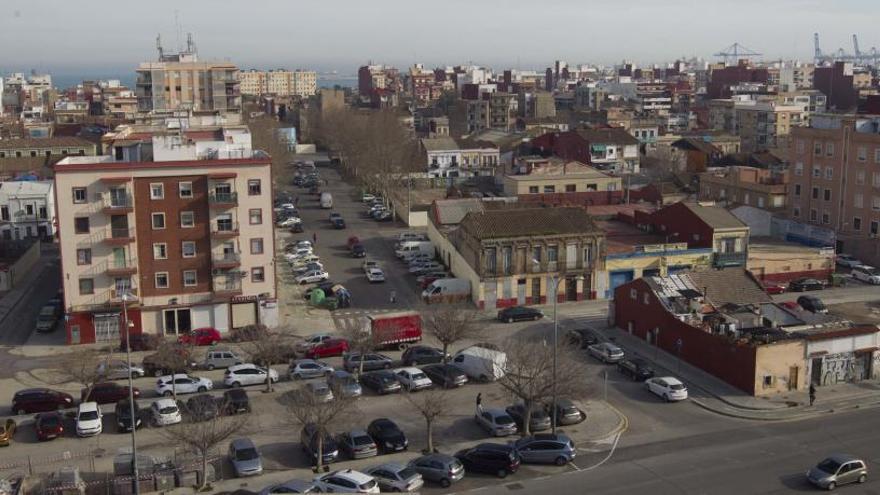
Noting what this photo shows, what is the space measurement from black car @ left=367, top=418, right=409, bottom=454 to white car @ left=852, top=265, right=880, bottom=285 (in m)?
34.0

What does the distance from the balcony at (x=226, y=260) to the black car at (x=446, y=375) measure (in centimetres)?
1175

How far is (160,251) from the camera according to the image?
41.7m

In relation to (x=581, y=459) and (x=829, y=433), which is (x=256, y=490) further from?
(x=829, y=433)

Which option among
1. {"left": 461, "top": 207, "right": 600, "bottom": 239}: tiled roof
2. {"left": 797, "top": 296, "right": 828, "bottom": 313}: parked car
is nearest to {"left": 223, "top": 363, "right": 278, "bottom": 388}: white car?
{"left": 461, "top": 207, "right": 600, "bottom": 239}: tiled roof

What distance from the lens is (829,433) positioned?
29781mm

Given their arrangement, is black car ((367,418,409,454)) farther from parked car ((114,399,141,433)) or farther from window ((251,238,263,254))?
window ((251,238,263,254))

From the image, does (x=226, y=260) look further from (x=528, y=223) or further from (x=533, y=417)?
(x=533, y=417)

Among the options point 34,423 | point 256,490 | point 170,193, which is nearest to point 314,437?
point 256,490

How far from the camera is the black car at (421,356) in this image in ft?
122

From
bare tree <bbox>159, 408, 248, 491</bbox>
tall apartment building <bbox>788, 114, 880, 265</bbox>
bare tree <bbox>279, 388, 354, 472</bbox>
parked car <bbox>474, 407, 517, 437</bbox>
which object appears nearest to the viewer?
bare tree <bbox>159, 408, 248, 491</bbox>

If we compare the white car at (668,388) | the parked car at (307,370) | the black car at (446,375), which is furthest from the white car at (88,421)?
the white car at (668,388)

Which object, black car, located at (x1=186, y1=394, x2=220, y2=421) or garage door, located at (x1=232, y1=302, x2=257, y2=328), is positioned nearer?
black car, located at (x1=186, y1=394, x2=220, y2=421)

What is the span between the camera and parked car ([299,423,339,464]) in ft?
89.7

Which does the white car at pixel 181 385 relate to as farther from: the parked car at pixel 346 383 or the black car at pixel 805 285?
the black car at pixel 805 285
